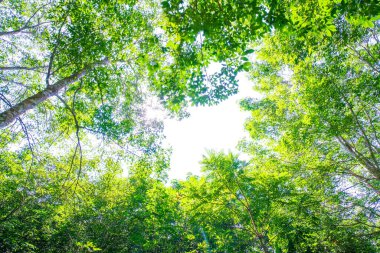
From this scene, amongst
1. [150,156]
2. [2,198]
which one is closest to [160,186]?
[150,156]

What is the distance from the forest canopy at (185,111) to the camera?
396cm

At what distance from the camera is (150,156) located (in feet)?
24.0

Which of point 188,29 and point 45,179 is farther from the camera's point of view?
point 45,179

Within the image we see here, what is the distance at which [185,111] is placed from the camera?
25.2 ft

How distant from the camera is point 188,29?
3457 millimetres

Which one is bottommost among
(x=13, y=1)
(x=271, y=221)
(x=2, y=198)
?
(x=271, y=221)

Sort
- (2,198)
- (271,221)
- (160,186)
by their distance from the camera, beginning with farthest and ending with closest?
(2,198)
(160,186)
(271,221)

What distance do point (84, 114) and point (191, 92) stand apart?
5370mm

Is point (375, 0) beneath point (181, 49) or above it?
beneath

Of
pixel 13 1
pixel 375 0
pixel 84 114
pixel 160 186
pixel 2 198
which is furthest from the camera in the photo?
pixel 2 198

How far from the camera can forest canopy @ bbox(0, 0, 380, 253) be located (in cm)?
396

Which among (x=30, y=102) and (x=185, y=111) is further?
(x=185, y=111)

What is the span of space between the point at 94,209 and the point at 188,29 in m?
13.3

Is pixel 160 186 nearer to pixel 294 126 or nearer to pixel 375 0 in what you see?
pixel 294 126
